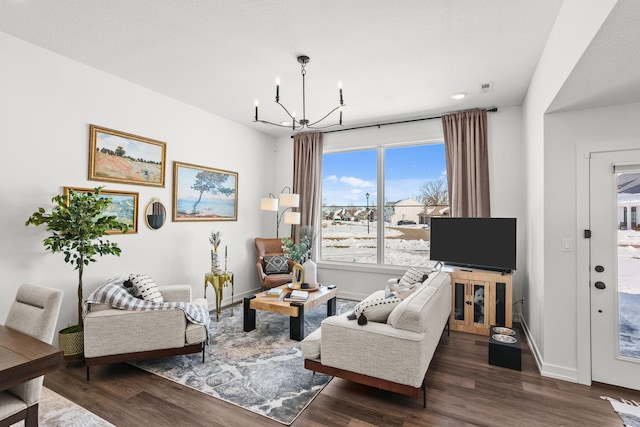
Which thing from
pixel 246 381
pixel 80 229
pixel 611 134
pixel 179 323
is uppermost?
pixel 611 134

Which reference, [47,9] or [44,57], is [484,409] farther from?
[44,57]

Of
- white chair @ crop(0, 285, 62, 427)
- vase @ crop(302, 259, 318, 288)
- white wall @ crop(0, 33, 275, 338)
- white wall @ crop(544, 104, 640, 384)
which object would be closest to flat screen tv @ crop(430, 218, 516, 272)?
white wall @ crop(544, 104, 640, 384)

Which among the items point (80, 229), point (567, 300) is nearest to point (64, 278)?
point (80, 229)

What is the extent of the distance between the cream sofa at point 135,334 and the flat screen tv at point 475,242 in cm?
308

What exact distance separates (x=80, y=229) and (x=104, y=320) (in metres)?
0.82

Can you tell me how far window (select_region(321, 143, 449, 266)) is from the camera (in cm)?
481

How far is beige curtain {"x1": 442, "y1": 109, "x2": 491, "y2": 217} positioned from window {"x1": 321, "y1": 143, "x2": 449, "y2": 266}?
31 centimetres

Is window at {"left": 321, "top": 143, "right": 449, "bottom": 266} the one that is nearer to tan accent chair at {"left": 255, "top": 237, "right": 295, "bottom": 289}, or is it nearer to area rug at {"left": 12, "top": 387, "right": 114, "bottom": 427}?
tan accent chair at {"left": 255, "top": 237, "right": 295, "bottom": 289}

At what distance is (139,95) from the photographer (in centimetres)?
370

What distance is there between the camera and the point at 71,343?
280 cm

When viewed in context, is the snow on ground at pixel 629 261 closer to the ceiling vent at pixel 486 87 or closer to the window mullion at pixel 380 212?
the ceiling vent at pixel 486 87

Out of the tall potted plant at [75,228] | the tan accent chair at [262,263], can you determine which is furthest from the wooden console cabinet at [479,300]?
the tall potted plant at [75,228]

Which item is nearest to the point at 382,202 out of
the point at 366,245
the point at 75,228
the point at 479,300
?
the point at 366,245

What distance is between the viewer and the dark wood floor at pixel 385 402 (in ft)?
6.91
